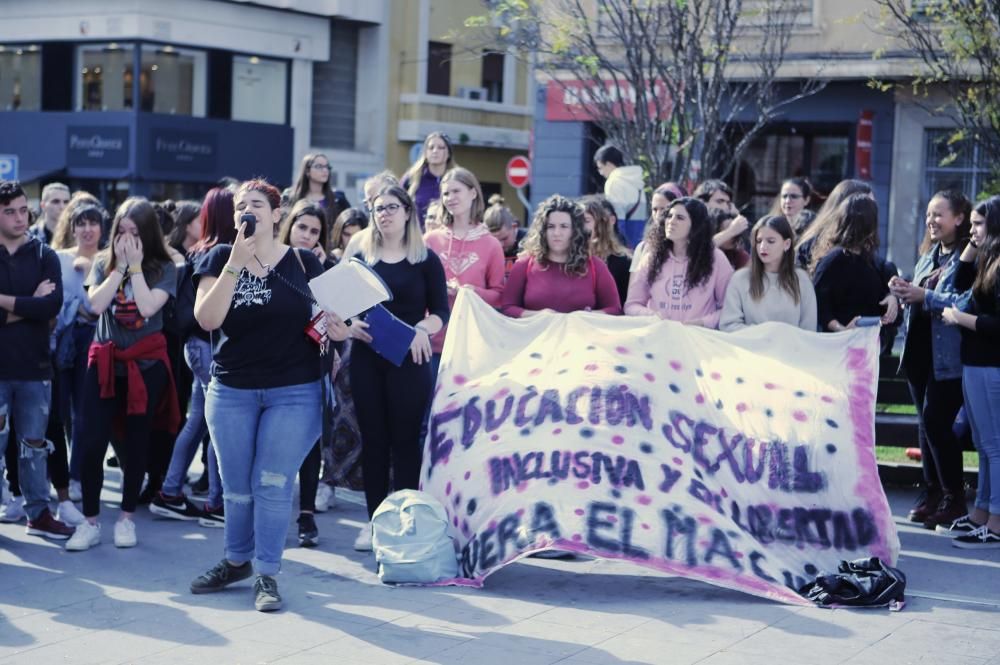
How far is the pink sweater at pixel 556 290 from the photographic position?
887 cm

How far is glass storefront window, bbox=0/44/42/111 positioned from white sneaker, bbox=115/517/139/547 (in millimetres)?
27634

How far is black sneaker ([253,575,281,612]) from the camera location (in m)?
6.92

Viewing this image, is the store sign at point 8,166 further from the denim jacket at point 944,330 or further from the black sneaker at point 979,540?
the black sneaker at point 979,540

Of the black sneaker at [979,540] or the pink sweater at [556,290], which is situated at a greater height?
the pink sweater at [556,290]

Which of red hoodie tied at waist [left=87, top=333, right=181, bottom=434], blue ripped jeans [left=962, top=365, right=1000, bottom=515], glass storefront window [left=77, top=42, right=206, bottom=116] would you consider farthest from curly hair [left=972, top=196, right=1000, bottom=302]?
glass storefront window [left=77, top=42, right=206, bottom=116]

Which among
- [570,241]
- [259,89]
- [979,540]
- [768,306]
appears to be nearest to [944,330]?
[768,306]

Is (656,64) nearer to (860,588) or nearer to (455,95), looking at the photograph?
(860,588)

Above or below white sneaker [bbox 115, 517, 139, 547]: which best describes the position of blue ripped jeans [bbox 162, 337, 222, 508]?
above

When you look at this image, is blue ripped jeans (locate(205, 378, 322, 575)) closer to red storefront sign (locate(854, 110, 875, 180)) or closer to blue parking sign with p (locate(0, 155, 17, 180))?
blue parking sign with p (locate(0, 155, 17, 180))

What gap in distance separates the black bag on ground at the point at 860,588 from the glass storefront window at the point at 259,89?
1147 inches

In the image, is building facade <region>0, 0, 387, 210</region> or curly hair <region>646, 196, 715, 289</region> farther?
building facade <region>0, 0, 387, 210</region>

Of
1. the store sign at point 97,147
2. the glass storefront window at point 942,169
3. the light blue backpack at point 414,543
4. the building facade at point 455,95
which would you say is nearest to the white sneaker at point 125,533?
the light blue backpack at point 414,543

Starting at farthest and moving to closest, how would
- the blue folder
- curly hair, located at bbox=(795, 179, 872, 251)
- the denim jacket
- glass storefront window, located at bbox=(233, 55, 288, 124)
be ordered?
glass storefront window, located at bbox=(233, 55, 288, 124)
curly hair, located at bbox=(795, 179, 872, 251)
the denim jacket
the blue folder

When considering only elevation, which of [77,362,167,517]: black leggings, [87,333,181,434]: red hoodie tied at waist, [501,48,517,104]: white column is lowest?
[77,362,167,517]: black leggings
